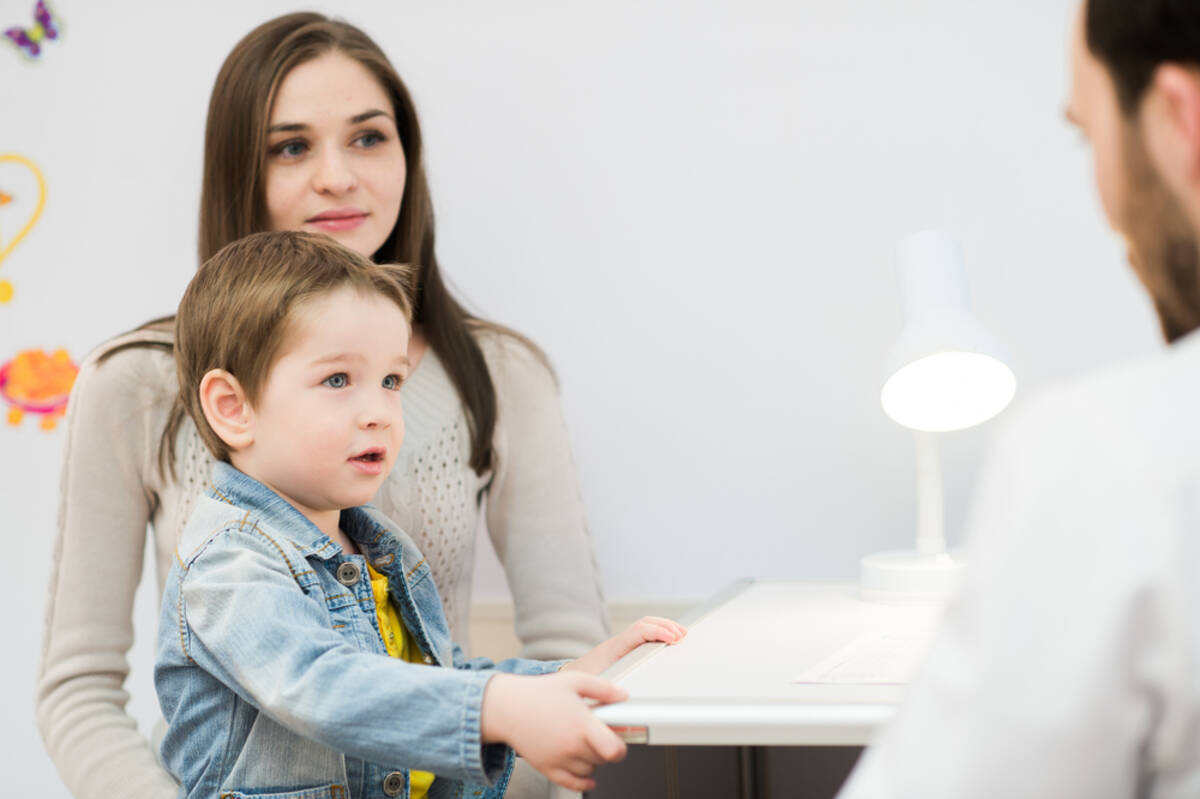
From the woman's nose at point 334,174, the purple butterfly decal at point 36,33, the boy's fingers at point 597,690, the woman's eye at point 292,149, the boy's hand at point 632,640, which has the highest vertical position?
the purple butterfly decal at point 36,33

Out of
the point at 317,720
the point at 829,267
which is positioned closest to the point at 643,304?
the point at 829,267

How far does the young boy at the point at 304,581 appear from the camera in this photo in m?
0.92

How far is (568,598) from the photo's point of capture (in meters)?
1.55

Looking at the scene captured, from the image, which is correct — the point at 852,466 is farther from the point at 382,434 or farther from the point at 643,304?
the point at 382,434

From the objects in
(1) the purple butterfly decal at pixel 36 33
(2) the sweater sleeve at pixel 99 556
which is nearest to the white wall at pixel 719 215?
(1) the purple butterfly decal at pixel 36 33

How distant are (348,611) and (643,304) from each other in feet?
2.68

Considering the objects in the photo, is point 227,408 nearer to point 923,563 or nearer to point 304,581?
point 304,581

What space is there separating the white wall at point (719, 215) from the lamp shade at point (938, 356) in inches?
14.0

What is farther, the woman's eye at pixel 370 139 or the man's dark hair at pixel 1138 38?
the woman's eye at pixel 370 139

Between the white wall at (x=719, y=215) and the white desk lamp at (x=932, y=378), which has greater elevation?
the white wall at (x=719, y=215)

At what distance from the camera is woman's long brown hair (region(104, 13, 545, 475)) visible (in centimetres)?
146

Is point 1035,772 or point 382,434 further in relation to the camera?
point 382,434

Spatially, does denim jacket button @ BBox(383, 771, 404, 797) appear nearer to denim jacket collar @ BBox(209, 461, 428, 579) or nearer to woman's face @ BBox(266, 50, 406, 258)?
denim jacket collar @ BBox(209, 461, 428, 579)

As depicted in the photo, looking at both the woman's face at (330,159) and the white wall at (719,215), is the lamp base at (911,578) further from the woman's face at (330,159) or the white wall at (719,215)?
the woman's face at (330,159)
